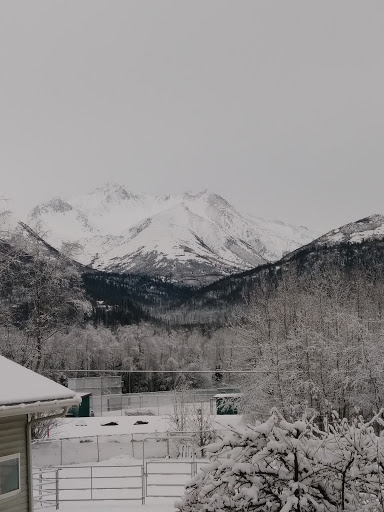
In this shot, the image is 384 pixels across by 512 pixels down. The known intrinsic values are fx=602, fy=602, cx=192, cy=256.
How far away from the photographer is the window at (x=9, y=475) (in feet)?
29.4

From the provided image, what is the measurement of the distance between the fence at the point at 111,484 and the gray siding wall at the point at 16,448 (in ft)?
25.0

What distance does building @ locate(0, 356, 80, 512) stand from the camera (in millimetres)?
8805

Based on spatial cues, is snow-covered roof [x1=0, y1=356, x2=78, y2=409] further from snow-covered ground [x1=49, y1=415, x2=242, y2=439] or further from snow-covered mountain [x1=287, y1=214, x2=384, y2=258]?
snow-covered mountain [x1=287, y1=214, x2=384, y2=258]

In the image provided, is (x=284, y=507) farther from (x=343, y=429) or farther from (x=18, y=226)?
(x=18, y=226)

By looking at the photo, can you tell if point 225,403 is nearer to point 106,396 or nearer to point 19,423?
point 106,396

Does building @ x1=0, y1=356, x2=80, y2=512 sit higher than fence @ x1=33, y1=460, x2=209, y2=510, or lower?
higher

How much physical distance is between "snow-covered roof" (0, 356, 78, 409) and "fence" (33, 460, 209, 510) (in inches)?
305

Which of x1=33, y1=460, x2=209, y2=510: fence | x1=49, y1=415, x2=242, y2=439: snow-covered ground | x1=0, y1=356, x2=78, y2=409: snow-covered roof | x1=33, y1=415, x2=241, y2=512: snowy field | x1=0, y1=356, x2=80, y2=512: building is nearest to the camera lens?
x1=0, y1=356, x2=78, y2=409: snow-covered roof

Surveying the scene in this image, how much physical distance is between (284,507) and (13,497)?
18.0ft

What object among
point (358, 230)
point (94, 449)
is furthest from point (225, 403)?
point (358, 230)

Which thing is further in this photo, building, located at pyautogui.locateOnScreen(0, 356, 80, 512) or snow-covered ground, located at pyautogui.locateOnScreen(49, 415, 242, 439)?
snow-covered ground, located at pyautogui.locateOnScreen(49, 415, 242, 439)

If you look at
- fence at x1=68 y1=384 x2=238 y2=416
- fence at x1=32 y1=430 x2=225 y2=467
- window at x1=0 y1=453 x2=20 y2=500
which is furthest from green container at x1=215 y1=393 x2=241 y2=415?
window at x1=0 y1=453 x2=20 y2=500

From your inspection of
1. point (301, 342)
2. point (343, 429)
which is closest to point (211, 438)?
point (301, 342)

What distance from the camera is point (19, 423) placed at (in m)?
Result: 9.47
